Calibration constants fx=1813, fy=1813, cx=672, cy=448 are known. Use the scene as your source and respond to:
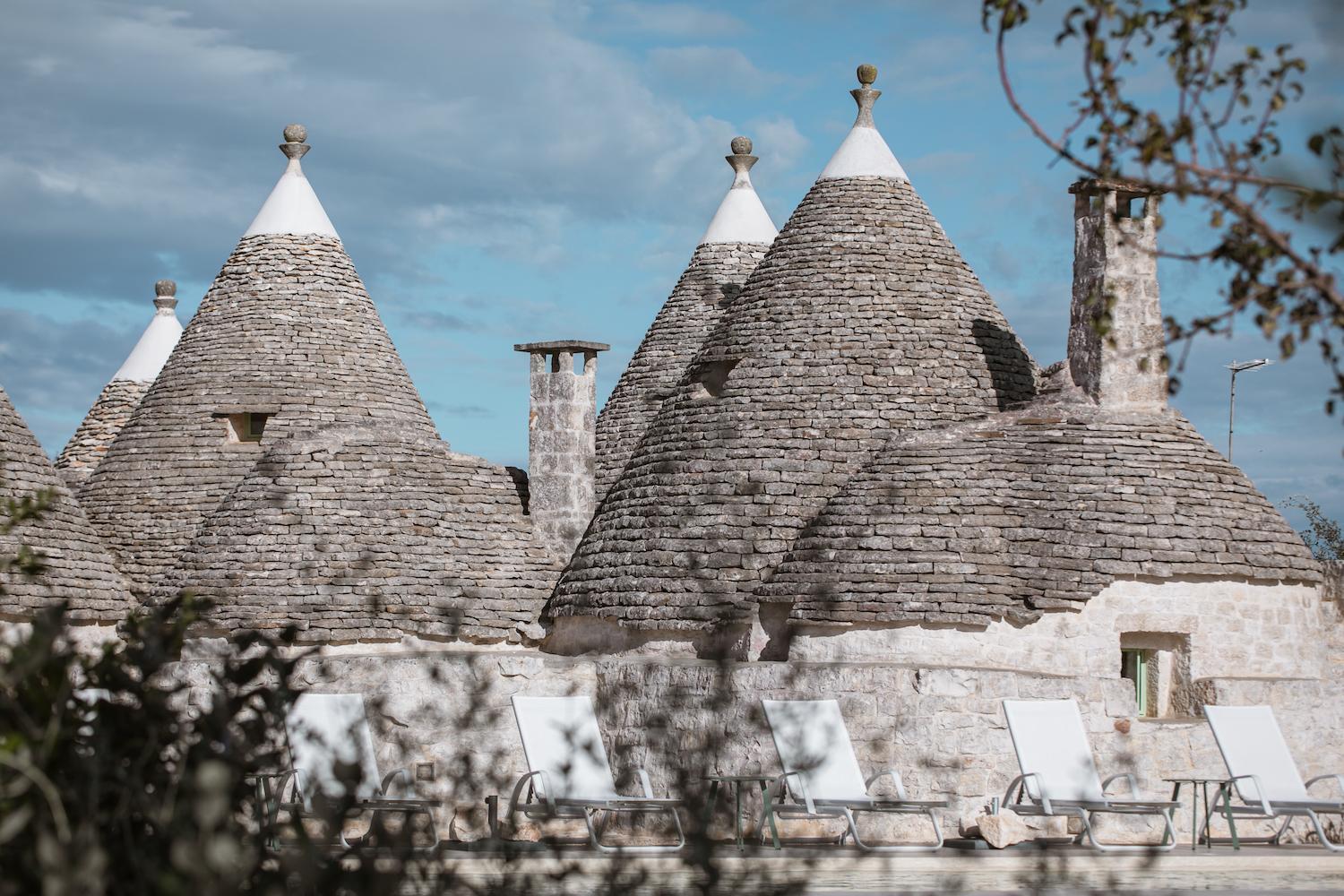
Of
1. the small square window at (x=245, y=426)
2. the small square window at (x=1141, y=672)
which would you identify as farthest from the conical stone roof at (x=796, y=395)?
the small square window at (x=245, y=426)

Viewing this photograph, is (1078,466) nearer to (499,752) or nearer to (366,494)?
(499,752)

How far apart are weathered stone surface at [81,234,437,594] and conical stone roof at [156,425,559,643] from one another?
3.72ft

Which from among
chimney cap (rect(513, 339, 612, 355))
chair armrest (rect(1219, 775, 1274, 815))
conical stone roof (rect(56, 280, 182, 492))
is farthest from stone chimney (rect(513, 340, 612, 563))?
chair armrest (rect(1219, 775, 1274, 815))

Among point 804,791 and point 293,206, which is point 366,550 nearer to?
point 293,206

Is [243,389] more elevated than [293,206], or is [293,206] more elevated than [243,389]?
[293,206]

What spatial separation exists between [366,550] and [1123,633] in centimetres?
772

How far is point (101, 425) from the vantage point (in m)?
28.5

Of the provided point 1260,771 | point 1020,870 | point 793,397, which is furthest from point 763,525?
point 1020,870

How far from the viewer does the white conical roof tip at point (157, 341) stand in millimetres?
29094

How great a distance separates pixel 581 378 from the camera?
2134 centimetres

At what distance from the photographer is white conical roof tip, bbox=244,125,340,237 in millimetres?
23688

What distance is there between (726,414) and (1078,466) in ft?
12.2

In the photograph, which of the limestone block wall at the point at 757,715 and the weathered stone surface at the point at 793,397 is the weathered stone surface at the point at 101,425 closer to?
the weathered stone surface at the point at 793,397

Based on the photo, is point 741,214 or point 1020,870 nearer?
point 1020,870
